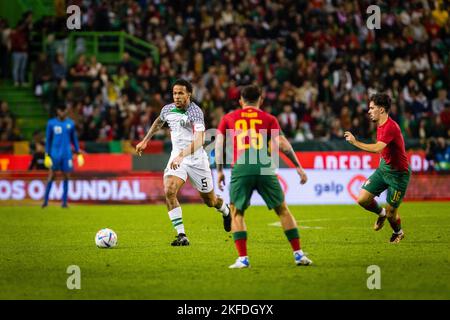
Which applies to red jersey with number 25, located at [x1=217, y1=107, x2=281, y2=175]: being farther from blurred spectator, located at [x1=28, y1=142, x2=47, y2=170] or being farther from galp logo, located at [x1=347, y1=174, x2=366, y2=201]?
blurred spectator, located at [x1=28, y1=142, x2=47, y2=170]

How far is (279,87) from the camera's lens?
28.7 meters

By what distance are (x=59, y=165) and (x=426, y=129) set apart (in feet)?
36.0

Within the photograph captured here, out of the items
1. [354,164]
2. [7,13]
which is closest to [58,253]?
[354,164]

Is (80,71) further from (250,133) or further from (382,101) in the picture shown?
(250,133)

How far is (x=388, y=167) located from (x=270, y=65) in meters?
16.3

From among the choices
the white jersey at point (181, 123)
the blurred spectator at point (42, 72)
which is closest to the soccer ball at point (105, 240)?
the white jersey at point (181, 123)

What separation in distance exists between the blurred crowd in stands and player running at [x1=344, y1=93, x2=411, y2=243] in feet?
40.6

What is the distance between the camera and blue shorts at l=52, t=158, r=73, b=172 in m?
22.5

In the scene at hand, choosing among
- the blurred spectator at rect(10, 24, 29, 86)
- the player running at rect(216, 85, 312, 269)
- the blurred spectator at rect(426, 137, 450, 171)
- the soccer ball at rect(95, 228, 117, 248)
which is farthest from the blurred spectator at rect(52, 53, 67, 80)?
the player running at rect(216, 85, 312, 269)

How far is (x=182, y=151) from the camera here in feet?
42.8

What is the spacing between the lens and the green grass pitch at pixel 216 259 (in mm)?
9078

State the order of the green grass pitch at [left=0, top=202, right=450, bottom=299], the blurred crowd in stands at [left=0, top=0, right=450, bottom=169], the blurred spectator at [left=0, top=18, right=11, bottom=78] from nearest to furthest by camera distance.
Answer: the green grass pitch at [left=0, top=202, right=450, bottom=299] → the blurred crowd in stands at [left=0, top=0, right=450, bottom=169] → the blurred spectator at [left=0, top=18, right=11, bottom=78]

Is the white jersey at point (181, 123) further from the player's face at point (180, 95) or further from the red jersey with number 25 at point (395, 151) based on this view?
the red jersey with number 25 at point (395, 151)
